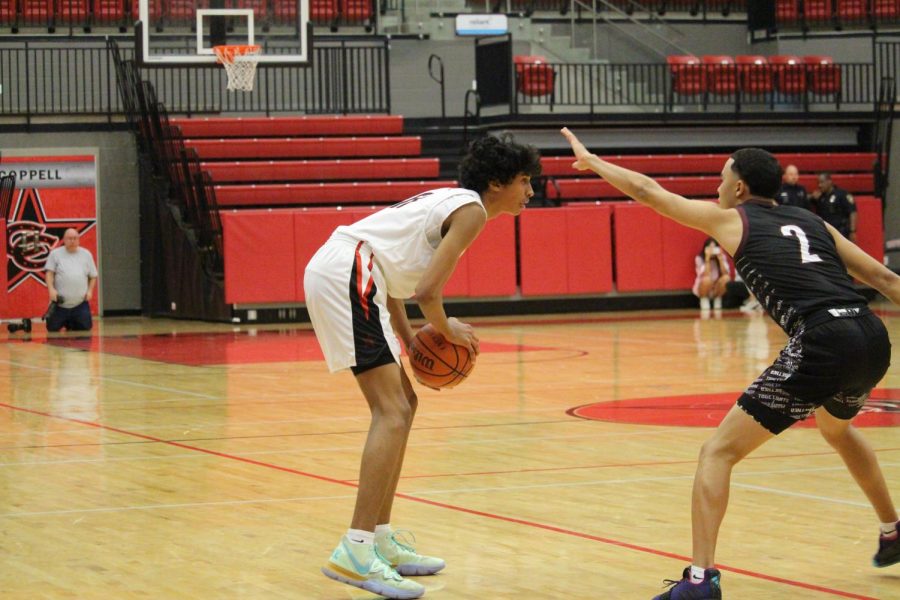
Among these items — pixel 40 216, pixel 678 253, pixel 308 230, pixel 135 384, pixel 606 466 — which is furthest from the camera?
pixel 40 216

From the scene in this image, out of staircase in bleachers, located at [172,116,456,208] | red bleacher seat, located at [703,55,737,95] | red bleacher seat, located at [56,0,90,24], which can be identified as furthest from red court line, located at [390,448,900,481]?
red bleacher seat, located at [56,0,90,24]

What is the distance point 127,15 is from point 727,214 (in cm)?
2301

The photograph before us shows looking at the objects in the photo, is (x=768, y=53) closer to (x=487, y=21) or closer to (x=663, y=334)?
(x=487, y=21)

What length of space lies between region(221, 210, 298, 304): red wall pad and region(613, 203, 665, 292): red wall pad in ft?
18.2

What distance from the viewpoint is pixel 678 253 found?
78.2 ft

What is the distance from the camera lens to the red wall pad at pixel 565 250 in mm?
23156

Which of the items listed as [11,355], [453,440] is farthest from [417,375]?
[11,355]

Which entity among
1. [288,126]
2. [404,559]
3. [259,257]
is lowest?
[259,257]

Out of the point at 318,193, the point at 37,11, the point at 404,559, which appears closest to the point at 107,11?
the point at 37,11

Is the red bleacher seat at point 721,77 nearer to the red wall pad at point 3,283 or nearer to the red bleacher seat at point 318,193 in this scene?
the red bleacher seat at point 318,193

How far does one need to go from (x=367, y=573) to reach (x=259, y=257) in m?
16.9

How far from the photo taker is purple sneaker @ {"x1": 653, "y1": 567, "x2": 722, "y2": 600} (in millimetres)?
4648

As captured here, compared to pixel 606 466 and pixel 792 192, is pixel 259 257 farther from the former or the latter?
pixel 606 466

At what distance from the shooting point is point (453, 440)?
30.1ft
